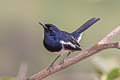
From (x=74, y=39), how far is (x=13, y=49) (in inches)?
151

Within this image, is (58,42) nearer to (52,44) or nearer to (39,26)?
(52,44)

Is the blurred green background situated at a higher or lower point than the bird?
lower

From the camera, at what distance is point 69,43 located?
10.4ft

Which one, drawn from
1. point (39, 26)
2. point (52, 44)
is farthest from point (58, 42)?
point (39, 26)

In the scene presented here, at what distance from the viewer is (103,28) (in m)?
7.45

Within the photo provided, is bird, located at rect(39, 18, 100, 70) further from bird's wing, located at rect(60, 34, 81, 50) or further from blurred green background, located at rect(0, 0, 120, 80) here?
blurred green background, located at rect(0, 0, 120, 80)

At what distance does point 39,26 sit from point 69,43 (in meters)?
4.31

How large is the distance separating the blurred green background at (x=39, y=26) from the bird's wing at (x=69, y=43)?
2300 millimetres

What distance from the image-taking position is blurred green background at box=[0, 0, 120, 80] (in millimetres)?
6297

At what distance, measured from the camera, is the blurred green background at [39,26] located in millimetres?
6297

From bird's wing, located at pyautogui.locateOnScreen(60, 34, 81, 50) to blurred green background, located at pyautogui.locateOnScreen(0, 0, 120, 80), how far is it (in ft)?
7.55

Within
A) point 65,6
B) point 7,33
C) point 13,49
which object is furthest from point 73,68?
point 65,6

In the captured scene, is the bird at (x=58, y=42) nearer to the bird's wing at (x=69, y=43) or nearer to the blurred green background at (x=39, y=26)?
the bird's wing at (x=69, y=43)

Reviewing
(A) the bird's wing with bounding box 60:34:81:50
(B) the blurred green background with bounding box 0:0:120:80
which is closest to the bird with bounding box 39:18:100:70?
(A) the bird's wing with bounding box 60:34:81:50
